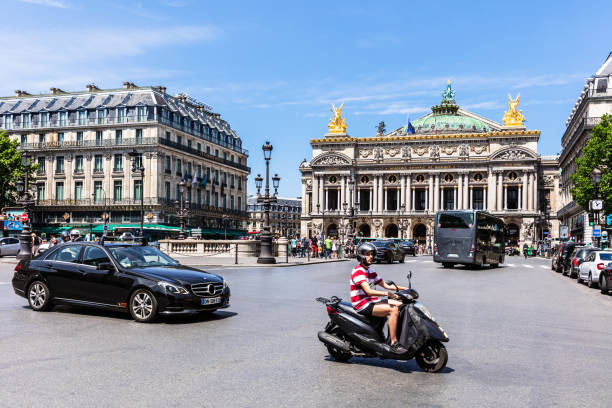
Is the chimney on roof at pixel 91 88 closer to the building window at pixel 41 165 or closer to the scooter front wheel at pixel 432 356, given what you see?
the building window at pixel 41 165

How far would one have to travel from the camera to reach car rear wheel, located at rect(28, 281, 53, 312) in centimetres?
1217

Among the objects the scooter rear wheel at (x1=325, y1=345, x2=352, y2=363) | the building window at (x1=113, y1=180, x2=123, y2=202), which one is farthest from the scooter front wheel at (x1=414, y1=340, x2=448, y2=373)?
the building window at (x1=113, y1=180, x2=123, y2=202)

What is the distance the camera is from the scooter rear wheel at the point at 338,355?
781 centimetres

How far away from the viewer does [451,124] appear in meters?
110

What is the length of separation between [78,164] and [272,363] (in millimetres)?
68669

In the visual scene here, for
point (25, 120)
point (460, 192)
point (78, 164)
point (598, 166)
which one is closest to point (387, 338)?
point (598, 166)

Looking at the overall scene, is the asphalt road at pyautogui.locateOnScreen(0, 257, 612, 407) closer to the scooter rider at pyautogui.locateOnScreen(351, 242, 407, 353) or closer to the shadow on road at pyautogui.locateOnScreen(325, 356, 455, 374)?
the shadow on road at pyautogui.locateOnScreen(325, 356, 455, 374)

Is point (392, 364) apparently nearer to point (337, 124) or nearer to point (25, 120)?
point (25, 120)

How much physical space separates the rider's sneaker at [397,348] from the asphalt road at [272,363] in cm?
29

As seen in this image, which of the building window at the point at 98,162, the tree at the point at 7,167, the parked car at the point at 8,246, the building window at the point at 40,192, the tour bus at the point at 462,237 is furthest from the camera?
the building window at the point at 40,192

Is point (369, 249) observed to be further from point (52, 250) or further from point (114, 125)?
point (114, 125)

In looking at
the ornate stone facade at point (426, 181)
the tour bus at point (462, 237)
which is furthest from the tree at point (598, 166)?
the ornate stone facade at point (426, 181)

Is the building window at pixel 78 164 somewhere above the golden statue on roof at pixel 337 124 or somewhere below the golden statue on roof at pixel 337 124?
below

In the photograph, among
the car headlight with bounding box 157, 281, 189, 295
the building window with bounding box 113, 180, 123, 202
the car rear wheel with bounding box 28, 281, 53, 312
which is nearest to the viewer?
the car headlight with bounding box 157, 281, 189, 295
